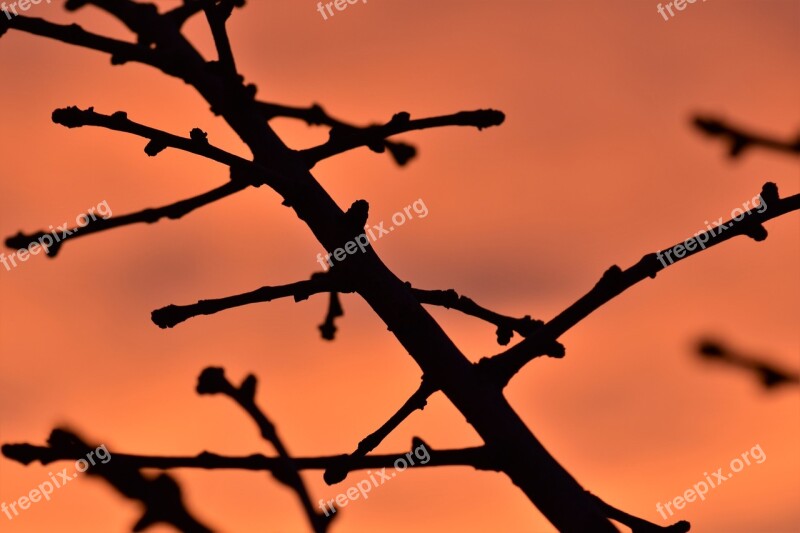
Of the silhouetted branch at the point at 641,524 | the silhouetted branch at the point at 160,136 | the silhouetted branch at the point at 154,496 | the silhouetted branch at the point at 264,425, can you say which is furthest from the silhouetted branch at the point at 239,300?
the silhouetted branch at the point at 641,524

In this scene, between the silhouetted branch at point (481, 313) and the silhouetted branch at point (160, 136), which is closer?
the silhouetted branch at point (160, 136)

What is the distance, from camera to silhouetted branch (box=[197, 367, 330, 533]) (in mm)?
3010

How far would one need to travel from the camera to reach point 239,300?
3566 millimetres

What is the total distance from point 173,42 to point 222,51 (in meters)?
0.74

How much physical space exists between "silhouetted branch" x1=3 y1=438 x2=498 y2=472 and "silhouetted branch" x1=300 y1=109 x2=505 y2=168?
4.39 ft

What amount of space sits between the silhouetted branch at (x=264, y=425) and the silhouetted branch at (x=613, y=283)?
822mm

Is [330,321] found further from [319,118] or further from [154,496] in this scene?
[154,496]

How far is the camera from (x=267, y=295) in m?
3.55

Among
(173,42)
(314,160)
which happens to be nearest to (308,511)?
(314,160)

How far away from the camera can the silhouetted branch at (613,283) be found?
321 centimetres

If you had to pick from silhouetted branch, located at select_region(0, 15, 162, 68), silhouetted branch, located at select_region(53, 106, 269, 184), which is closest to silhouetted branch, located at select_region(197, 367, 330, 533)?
silhouetted branch, located at select_region(53, 106, 269, 184)

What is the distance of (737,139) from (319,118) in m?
2.91

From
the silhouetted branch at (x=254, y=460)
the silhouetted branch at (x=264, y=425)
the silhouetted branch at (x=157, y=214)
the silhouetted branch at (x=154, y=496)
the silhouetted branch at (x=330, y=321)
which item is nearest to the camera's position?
the silhouetted branch at (x=154, y=496)

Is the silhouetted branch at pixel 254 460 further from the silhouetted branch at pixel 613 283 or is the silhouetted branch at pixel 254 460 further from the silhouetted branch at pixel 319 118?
the silhouetted branch at pixel 319 118
